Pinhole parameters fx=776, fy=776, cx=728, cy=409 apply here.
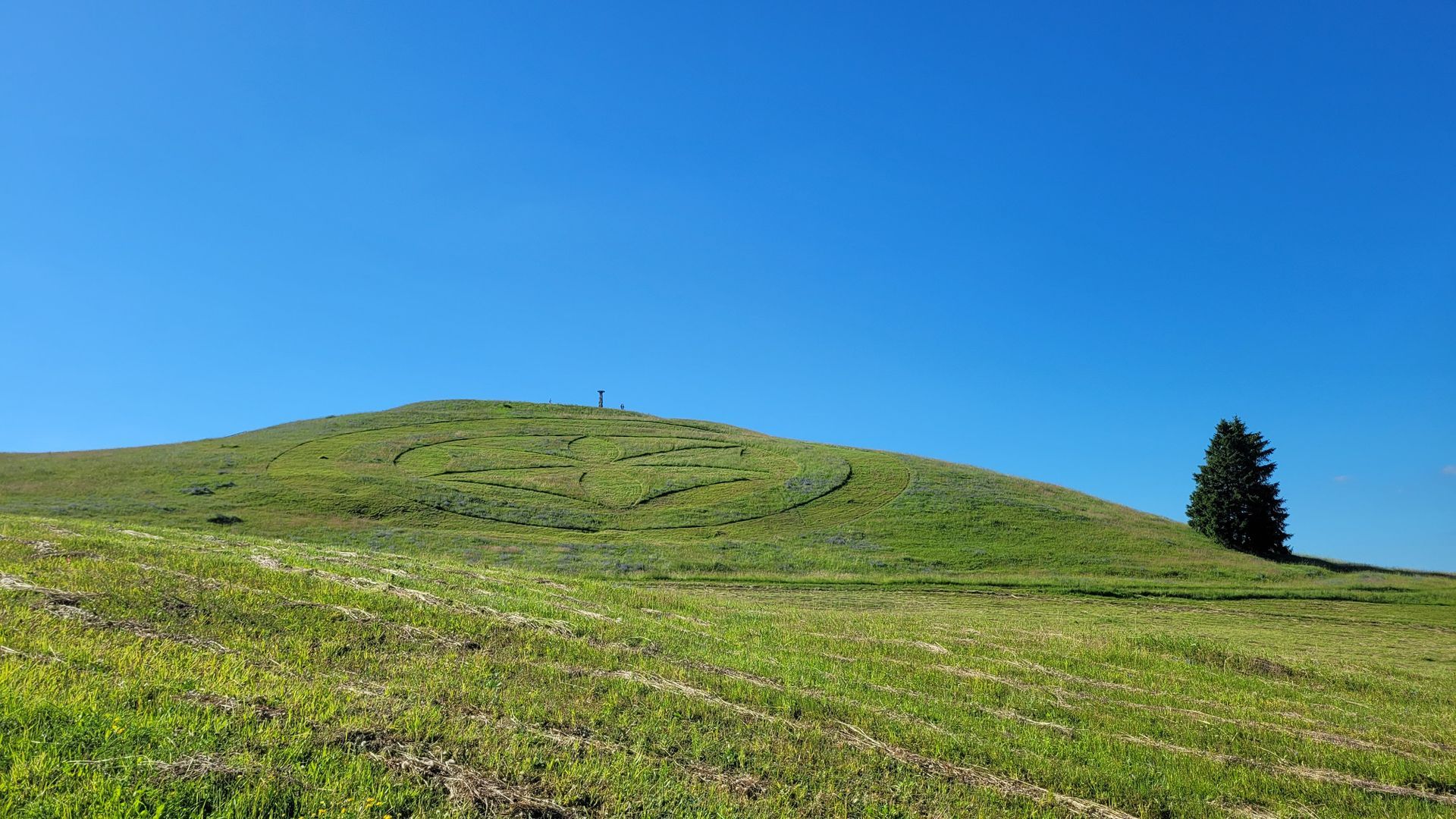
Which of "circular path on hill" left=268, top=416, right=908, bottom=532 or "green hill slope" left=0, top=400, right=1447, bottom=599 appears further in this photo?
"circular path on hill" left=268, top=416, right=908, bottom=532

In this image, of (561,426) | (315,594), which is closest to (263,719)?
(315,594)

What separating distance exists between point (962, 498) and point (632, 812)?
56.5 m

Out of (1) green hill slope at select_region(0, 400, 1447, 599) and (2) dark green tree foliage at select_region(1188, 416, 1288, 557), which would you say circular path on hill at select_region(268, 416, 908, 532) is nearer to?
(1) green hill slope at select_region(0, 400, 1447, 599)

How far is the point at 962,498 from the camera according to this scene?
60.5m

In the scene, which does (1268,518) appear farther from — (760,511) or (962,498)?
(760,511)

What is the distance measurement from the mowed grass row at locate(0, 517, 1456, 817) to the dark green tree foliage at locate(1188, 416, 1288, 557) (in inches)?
1561

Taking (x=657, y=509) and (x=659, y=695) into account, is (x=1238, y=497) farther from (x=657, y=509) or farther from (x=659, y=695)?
(x=659, y=695)

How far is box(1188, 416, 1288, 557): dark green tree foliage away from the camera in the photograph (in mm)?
55656

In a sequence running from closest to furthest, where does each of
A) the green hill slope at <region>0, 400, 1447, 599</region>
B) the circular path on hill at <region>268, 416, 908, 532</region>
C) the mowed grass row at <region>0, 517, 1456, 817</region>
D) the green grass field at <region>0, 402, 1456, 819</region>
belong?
the mowed grass row at <region>0, 517, 1456, 817</region>
the green grass field at <region>0, 402, 1456, 819</region>
the green hill slope at <region>0, 400, 1447, 599</region>
the circular path on hill at <region>268, 416, 908, 532</region>

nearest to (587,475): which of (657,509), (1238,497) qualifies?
(657,509)

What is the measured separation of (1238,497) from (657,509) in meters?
42.0

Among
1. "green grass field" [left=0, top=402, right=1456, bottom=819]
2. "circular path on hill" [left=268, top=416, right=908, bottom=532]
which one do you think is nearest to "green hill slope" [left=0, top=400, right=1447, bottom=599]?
"circular path on hill" [left=268, top=416, right=908, bottom=532]

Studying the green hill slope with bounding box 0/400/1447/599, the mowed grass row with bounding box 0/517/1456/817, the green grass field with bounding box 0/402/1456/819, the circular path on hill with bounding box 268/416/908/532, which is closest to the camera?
the mowed grass row with bounding box 0/517/1456/817

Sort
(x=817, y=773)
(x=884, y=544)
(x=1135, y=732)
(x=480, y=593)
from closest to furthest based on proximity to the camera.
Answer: (x=817, y=773), (x=1135, y=732), (x=480, y=593), (x=884, y=544)
